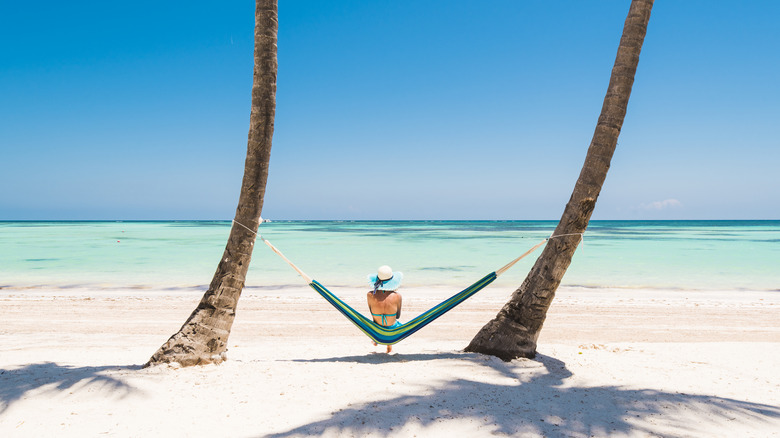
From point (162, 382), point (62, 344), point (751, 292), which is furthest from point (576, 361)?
point (751, 292)

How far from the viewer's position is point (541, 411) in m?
2.61

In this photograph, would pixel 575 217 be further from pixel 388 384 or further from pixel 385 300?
pixel 388 384

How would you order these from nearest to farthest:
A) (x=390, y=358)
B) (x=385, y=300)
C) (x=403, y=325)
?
1. (x=403, y=325)
2. (x=390, y=358)
3. (x=385, y=300)

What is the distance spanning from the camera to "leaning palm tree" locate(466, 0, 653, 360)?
3264mm

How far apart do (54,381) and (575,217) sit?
374 cm

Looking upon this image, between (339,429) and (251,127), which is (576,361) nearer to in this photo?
(339,429)

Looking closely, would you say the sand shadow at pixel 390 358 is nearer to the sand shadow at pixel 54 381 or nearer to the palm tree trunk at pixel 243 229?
the palm tree trunk at pixel 243 229

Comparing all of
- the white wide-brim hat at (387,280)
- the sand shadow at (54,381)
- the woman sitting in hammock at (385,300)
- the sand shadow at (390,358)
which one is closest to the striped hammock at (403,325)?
the sand shadow at (390,358)

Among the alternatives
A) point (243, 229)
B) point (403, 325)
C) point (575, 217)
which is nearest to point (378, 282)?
point (403, 325)

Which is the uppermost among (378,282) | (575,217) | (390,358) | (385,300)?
(575,217)

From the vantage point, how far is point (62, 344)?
448 cm

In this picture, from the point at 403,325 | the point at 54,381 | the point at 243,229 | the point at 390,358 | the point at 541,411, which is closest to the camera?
the point at 541,411

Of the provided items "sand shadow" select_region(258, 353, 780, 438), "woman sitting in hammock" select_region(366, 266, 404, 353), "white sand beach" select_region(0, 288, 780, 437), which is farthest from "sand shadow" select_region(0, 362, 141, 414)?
"woman sitting in hammock" select_region(366, 266, 404, 353)

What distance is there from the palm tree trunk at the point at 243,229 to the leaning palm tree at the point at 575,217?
2058mm
